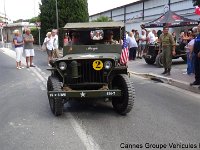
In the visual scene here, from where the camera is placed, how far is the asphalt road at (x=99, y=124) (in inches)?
235

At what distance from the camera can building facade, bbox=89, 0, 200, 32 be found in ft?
106

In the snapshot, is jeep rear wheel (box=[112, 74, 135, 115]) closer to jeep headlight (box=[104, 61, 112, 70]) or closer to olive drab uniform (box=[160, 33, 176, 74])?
jeep headlight (box=[104, 61, 112, 70])

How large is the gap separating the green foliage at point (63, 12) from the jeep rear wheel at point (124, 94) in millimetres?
30515

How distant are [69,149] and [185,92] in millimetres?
5993

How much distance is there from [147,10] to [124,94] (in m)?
33.3

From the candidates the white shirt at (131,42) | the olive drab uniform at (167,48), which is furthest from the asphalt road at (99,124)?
the white shirt at (131,42)

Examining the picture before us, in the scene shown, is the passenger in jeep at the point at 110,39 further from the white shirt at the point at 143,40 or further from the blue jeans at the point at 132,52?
the white shirt at the point at 143,40

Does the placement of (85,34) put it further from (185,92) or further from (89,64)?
(185,92)

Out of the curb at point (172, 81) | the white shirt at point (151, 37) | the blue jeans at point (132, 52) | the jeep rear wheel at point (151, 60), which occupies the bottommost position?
the curb at point (172, 81)

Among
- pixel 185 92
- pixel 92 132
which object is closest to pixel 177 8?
pixel 185 92

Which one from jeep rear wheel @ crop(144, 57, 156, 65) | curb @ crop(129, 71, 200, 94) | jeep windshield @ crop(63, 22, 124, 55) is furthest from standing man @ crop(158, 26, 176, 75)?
jeep windshield @ crop(63, 22, 124, 55)

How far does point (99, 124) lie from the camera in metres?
7.12

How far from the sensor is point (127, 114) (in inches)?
311

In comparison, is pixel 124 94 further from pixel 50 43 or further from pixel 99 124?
pixel 50 43
